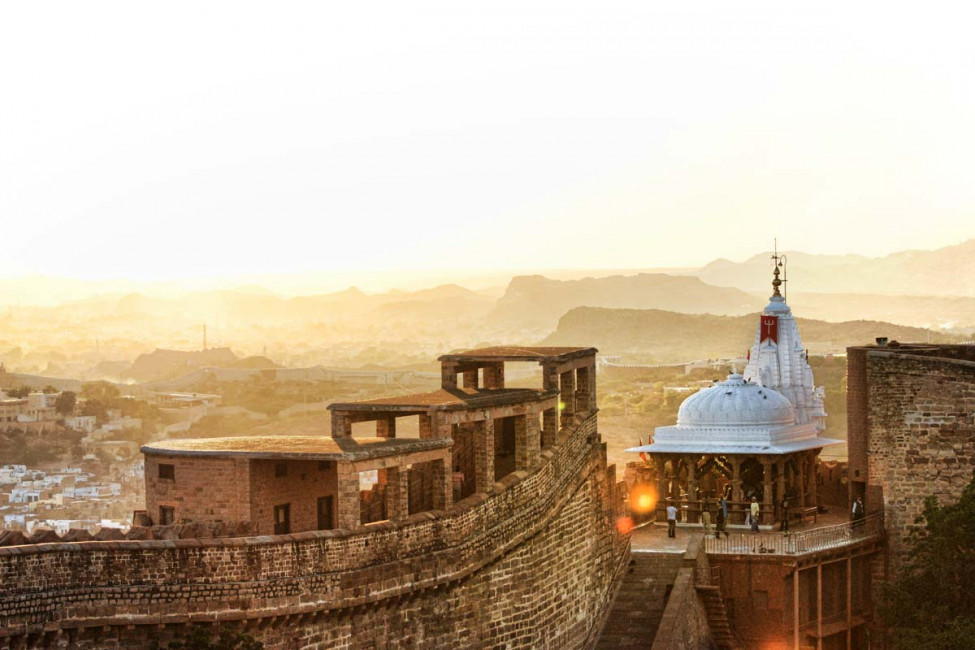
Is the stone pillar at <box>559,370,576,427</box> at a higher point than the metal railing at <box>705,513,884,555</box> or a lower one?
higher

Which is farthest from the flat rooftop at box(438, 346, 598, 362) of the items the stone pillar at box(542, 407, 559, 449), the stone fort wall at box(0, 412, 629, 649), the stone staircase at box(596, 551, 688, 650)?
the stone staircase at box(596, 551, 688, 650)

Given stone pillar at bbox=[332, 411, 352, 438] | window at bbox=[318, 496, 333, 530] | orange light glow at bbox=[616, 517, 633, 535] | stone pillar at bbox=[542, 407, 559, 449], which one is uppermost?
stone pillar at bbox=[332, 411, 352, 438]

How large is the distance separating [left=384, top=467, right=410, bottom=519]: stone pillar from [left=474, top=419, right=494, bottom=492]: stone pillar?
2.19 m

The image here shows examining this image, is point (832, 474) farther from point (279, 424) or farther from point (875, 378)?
point (279, 424)

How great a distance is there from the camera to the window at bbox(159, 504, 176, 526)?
94.3 ft

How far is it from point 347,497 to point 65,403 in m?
112

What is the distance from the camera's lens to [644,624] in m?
33.8

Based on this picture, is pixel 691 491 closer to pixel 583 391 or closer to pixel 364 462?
pixel 583 391

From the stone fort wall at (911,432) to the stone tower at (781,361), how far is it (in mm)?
5675

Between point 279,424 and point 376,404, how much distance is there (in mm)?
100563

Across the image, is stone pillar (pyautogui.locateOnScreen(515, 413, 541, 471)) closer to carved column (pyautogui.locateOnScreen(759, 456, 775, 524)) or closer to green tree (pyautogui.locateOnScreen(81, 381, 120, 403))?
carved column (pyautogui.locateOnScreen(759, 456, 775, 524))

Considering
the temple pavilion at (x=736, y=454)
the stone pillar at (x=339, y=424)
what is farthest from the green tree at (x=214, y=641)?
the temple pavilion at (x=736, y=454)

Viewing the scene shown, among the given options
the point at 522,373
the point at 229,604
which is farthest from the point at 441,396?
the point at 522,373

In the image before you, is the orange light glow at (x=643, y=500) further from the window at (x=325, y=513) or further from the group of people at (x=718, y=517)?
the window at (x=325, y=513)
